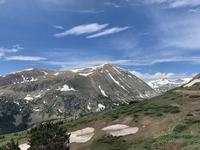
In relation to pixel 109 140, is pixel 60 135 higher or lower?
higher

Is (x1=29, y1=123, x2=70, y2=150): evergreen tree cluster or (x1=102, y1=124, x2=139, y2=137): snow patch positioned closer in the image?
(x1=29, y1=123, x2=70, y2=150): evergreen tree cluster

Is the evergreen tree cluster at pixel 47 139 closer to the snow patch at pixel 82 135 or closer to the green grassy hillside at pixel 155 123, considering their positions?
the green grassy hillside at pixel 155 123

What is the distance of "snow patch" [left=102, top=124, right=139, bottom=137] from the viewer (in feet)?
271

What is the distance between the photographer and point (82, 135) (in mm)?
89125

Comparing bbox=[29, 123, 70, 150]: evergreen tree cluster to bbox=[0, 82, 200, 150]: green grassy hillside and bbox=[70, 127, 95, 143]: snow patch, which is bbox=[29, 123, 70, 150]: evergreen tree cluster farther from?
bbox=[70, 127, 95, 143]: snow patch

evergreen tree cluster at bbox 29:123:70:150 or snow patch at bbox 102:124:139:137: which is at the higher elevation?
evergreen tree cluster at bbox 29:123:70:150

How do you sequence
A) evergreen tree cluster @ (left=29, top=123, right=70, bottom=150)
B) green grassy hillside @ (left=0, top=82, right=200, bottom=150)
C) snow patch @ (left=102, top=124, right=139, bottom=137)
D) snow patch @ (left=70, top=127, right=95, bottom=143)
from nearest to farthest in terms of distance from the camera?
evergreen tree cluster @ (left=29, top=123, right=70, bottom=150)
green grassy hillside @ (left=0, top=82, right=200, bottom=150)
snow patch @ (left=102, top=124, right=139, bottom=137)
snow patch @ (left=70, top=127, right=95, bottom=143)

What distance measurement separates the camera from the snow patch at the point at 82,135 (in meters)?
84.9

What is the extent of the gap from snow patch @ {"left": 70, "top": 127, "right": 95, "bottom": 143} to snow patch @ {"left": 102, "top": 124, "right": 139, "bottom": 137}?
12.8ft

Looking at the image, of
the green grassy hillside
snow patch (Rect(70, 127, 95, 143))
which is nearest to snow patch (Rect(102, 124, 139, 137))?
the green grassy hillside

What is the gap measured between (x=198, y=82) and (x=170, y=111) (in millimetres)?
38949

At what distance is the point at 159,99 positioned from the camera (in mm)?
118000

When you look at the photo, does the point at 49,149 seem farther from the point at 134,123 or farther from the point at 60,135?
the point at 134,123

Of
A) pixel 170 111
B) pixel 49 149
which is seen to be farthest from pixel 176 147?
pixel 170 111
